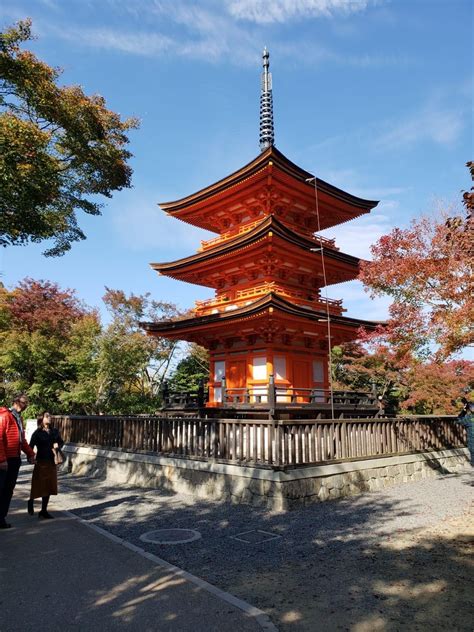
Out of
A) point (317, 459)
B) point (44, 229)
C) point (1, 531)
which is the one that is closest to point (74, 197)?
point (44, 229)

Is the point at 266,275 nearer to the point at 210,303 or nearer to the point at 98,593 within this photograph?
the point at 210,303

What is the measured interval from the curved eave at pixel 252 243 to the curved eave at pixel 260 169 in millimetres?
1964

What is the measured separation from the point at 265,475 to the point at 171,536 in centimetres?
257

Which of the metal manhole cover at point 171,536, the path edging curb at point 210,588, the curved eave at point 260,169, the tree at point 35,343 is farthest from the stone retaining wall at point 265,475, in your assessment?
the tree at point 35,343

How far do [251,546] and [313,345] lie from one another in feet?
40.4

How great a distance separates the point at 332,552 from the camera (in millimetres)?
5746

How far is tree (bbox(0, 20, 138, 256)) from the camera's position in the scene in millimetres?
8789

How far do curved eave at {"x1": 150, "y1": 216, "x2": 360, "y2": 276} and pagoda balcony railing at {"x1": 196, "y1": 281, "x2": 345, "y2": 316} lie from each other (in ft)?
5.59

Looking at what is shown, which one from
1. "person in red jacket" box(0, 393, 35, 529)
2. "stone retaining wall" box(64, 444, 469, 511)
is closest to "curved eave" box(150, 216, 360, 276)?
"stone retaining wall" box(64, 444, 469, 511)

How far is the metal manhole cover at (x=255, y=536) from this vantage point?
21.1 feet

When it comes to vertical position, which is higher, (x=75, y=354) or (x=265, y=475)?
(x=75, y=354)

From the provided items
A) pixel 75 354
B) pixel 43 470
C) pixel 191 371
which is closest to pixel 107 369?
pixel 75 354

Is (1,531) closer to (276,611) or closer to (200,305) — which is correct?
(276,611)

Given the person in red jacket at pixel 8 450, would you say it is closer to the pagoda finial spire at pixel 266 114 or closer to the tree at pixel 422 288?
the tree at pixel 422 288
